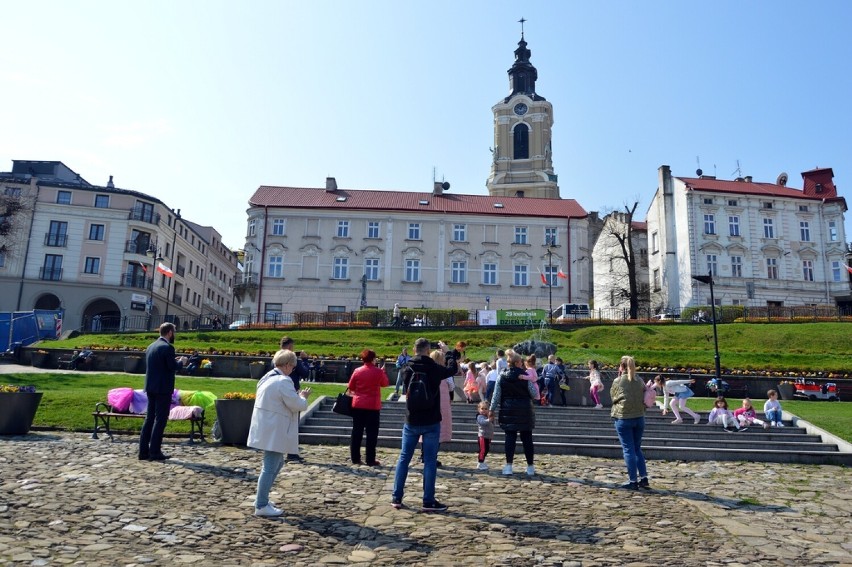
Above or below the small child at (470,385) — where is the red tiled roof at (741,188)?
above

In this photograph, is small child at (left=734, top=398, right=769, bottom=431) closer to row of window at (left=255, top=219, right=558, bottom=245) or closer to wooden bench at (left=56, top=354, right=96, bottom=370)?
wooden bench at (left=56, top=354, right=96, bottom=370)

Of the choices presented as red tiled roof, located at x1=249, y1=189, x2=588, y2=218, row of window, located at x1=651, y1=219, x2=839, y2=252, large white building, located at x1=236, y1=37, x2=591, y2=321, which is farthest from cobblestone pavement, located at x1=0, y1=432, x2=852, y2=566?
row of window, located at x1=651, y1=219, x2=839, y2=252

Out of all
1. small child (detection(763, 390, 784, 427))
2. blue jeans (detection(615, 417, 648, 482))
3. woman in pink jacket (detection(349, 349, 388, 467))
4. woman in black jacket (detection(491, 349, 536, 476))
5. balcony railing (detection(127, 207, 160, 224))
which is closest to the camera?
blue jeans (detection(615, 417, 648, 482))

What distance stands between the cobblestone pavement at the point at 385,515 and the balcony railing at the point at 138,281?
151 ft

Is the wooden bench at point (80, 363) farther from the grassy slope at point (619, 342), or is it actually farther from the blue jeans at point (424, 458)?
the blue jeans at point (424, 458)

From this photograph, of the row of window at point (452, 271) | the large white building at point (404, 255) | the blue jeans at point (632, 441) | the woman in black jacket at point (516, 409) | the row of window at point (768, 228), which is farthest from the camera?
the row of window at point (768, 228)

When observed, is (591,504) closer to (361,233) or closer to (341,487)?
(341,487)

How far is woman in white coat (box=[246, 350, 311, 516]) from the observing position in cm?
734

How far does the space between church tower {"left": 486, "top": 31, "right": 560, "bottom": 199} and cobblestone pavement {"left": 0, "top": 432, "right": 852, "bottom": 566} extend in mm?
64520

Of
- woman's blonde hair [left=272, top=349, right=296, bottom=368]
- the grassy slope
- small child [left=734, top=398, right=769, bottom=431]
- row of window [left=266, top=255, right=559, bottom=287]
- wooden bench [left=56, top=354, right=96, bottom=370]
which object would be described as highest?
row of window [left=266, top=255, right=559, bottom=287]

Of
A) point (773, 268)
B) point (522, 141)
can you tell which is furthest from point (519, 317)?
point (522, 141)

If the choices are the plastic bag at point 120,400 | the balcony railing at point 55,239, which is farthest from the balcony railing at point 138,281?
the plastic bag at point 120,400

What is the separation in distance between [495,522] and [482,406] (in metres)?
3.70

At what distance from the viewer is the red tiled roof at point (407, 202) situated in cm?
5366
